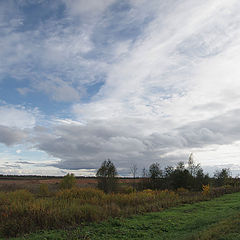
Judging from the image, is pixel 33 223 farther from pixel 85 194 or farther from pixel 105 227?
pixel 85 194

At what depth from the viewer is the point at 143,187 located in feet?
155

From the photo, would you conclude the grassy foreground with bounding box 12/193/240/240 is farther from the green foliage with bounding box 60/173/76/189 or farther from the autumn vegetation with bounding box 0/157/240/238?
the green foliage with bounding box 60/173/76/189

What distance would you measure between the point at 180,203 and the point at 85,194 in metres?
10.8

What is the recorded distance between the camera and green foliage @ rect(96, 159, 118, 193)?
3766 cm

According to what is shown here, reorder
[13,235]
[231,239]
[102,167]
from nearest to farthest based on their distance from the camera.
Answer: [231,239] < [13,235] < [102,167]

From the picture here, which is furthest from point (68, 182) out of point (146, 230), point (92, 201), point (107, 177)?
point (146, 230)

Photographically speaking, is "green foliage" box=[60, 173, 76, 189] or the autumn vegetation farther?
"green foliage" box=[60, 173, 76, 189]

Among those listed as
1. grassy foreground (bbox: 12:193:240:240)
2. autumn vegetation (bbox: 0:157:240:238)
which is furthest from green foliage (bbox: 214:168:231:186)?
grassy foreground (bbox: 12:193:240:240)

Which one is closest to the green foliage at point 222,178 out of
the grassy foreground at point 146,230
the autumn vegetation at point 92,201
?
the autumn vegetation at point 92,201

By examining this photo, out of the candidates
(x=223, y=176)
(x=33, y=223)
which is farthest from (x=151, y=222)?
(x=223, y=176)

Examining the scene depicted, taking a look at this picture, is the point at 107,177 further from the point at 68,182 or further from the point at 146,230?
the point at 146,230

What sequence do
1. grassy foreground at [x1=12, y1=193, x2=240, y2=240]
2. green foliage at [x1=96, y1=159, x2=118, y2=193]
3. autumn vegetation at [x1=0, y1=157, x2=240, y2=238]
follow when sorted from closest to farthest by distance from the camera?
1. grassy foreground at [x1=12, y1=193, x2=240, y2=240]
2. autumn vegetation at [x1=0, y1=157, x2=240, y2=238]
3. green foliage at [x1=96, y1=159, x2=118, y2=193]

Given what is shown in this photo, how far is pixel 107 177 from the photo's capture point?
38.0m

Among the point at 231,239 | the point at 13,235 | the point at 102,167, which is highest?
the point at 102,167
